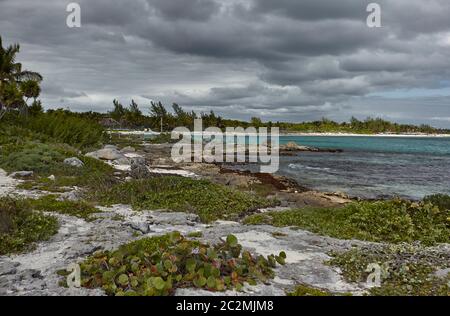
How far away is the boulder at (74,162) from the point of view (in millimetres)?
25569

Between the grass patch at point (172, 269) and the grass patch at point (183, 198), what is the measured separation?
591 cm

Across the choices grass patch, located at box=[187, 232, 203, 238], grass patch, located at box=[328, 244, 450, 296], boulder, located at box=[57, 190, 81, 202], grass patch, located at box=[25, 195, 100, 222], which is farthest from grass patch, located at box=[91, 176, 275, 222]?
grass patch, located at box=[328, 244, 450, 296]

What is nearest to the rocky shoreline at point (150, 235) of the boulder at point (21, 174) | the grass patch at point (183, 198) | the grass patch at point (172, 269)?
the grass patch at point (172, 269)

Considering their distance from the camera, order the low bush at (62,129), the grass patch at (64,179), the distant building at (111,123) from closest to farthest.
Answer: the grass patch at (64,179)
the low bush at (62,129)
the distant building at (111,123)

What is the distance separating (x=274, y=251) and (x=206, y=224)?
429 cm

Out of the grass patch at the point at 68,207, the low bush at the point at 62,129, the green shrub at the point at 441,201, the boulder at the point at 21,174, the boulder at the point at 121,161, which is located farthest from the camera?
the low bush at the point at 62,129

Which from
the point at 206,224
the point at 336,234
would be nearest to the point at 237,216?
the point at 206,224

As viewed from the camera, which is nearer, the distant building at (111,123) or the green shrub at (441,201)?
the green shrub at (441,201)

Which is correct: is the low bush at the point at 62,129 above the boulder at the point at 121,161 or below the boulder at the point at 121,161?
above

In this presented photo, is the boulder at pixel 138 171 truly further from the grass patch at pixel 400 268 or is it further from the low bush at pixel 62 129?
the grass patch at pixel 400 268

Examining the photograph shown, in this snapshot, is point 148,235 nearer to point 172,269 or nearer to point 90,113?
point 172,269

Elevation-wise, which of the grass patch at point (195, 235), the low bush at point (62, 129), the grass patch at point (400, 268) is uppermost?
the low bush at point (62, 129)

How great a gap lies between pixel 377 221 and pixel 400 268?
4908 millimetres
